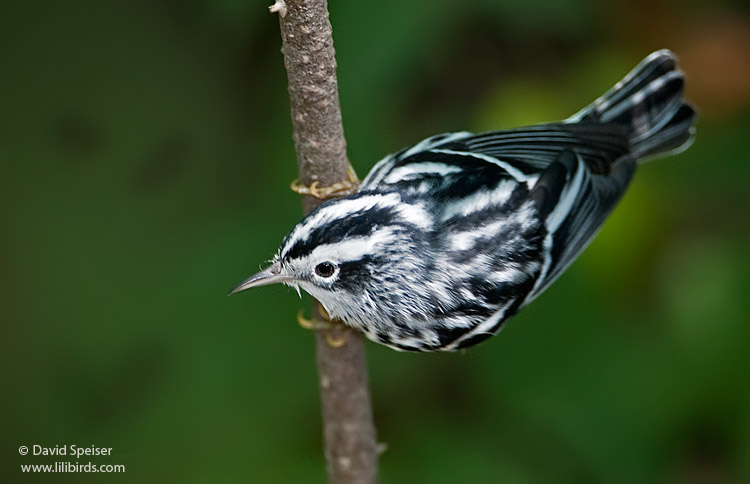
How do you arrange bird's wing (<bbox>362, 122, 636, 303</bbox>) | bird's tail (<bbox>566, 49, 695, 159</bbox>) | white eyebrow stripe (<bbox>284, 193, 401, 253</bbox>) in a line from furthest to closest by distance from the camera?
bird's tail (<bbox>566, 49, 695, 159</bbox>), bird's wing (<bbox>362, 122, 636, 303</bbox>), white eyebrow stripe (<bbox>284, 193, 401, 253</bbox>)

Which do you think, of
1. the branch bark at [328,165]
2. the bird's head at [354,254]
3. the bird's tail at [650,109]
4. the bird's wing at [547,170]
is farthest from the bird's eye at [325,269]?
the bird's tail at [650,109]

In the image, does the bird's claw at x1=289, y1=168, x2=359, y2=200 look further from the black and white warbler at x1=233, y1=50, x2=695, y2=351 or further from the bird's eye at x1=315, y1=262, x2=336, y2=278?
the bird's eye at x1=315, y1=262, x2=336, y2=278

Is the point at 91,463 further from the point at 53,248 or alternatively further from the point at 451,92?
the point at 451,92

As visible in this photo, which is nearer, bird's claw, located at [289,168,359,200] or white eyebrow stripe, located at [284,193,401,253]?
white eyebrow stripe, located at [284,193,401,253]

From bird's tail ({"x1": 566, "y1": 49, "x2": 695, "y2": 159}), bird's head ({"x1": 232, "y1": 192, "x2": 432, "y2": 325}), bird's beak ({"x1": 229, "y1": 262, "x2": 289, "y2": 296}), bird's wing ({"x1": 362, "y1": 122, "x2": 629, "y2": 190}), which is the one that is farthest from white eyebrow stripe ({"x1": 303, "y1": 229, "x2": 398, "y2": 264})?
bird's tail ({"x1": 566, "y1": 49, "x2": 695, "y2": 159})

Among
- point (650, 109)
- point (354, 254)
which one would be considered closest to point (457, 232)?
point (354, 254)

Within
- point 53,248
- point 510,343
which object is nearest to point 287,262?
point 510,343

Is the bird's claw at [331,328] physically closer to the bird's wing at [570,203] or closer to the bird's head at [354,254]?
the bird's head at [354,254]
